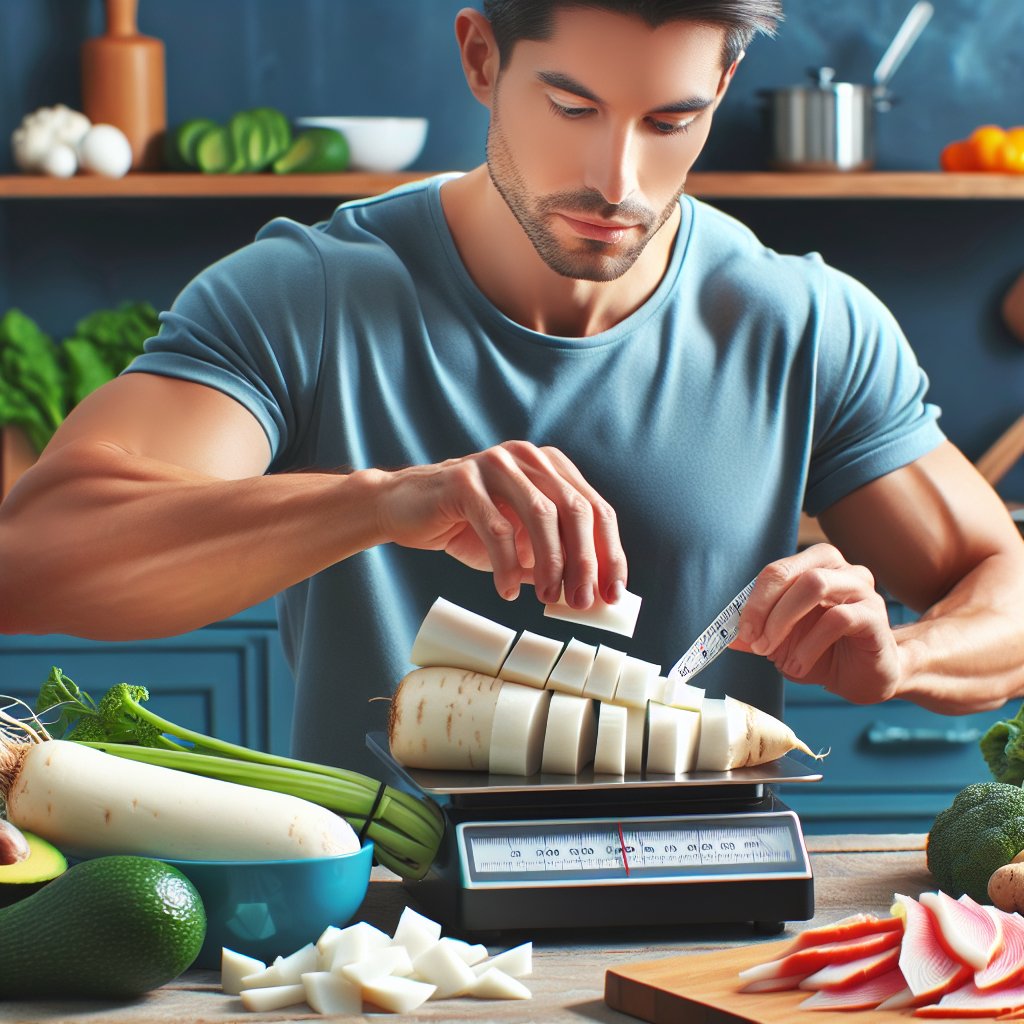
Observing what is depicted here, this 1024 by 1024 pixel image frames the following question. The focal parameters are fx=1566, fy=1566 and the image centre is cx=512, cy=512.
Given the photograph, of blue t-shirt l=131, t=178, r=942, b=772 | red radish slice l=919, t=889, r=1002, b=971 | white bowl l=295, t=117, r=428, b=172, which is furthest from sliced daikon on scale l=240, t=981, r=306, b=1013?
white bowl l=295, t=117, r=428, b=172

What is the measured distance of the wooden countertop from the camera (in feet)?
3.47

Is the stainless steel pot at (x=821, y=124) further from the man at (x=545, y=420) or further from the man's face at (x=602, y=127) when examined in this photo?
the man's face at (x=602, y=127)

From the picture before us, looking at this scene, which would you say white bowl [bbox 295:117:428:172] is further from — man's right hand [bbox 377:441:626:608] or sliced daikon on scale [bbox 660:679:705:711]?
sliced daikon on scale [bbox 660:679:705:711]

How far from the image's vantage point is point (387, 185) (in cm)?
337

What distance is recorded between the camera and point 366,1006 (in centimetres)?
108

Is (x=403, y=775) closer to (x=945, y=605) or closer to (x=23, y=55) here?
(x=945, y=605)

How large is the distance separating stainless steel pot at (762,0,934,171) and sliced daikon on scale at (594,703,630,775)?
8.03 ft

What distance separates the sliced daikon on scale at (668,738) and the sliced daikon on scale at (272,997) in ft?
1.11

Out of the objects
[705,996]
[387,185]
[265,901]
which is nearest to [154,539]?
[265,901]

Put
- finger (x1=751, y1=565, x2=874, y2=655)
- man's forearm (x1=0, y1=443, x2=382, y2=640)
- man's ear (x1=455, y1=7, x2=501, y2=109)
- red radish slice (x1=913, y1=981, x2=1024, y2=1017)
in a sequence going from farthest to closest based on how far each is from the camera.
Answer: man's ear (x1=455, y1=7, x2=501, y2=109)
man's forearm (x1=0, y1=443, x2=382, y2=640)
finger (x1=751, y1=565, x2=874, y2=655)
red radish slice (x1=913, y1=981, x2=1024, y2=1017)

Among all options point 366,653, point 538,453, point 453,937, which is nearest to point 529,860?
point 453,937

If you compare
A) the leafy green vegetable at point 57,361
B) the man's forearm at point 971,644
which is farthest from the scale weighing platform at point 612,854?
the leafy green vegetable at point 57,361

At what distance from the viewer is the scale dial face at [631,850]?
1.19m

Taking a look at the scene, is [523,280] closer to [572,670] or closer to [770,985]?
[572,670]
